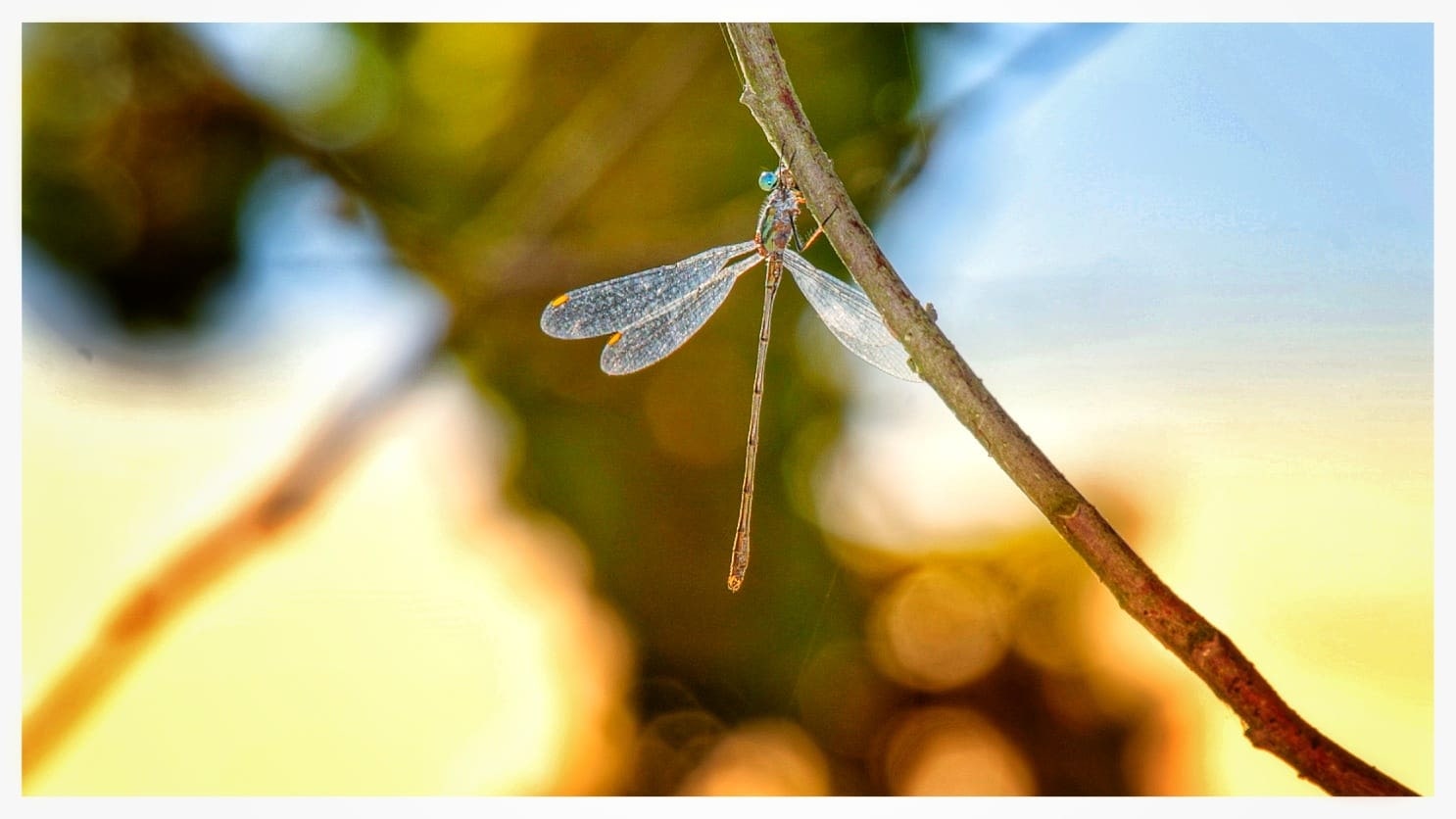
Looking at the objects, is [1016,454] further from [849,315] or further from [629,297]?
[629,297]

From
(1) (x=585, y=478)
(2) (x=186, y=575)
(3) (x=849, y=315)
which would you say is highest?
(3) (x=849, y=315)

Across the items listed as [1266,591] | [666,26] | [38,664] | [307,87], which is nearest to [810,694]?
[1266,591]

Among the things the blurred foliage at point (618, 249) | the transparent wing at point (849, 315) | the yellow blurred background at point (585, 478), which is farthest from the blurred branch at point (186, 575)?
the transparent wing at point (849, 315)

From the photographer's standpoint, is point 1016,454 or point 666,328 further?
point 666,328

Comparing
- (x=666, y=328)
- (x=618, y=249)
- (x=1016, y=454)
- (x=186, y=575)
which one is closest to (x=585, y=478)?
(x=666, y=328)

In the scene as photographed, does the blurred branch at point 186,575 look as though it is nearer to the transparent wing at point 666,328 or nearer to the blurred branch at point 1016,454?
the transparent wing at point 666,328

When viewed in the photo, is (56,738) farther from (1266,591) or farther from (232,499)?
(1266,591)
